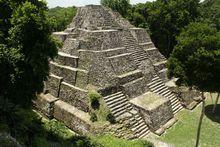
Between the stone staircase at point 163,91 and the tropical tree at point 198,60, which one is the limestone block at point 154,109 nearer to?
the stone staircase at point 163,91

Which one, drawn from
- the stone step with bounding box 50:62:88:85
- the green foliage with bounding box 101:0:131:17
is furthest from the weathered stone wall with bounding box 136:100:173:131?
the green foliage with bounding box 101:0:131:17

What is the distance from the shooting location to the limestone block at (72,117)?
1591 centimetres

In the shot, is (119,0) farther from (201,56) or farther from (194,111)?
(201,56)

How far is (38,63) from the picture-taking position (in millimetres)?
11312

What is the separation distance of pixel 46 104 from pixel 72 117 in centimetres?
253

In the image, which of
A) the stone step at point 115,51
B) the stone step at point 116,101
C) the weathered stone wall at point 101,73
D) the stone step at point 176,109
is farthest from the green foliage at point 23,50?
the stone step at point 176,109

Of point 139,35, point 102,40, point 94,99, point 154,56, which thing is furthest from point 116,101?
point 139,35

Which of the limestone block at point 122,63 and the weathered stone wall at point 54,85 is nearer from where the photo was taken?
the limestone block at point 122,63

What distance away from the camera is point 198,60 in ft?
44.4

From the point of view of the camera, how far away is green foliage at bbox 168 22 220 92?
1360 centimetres

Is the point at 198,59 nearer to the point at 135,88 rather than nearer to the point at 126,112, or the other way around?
the point at 126,112

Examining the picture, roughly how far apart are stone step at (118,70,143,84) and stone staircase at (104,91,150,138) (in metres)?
1.01

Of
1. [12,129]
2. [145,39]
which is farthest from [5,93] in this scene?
[145,39]

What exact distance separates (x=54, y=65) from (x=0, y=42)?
833cm
